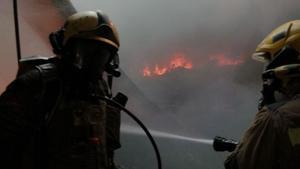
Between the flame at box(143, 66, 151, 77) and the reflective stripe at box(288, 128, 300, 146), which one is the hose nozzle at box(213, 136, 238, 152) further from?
the flame at box(143, 66, 151, 77)

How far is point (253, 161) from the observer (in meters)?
1.71

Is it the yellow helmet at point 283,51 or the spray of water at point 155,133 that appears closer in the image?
the yellow helmet at point 283,51

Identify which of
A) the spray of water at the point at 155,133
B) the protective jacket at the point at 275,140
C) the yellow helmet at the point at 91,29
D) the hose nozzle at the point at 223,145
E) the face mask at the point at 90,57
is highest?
the yellow helmet at the point at 91,29

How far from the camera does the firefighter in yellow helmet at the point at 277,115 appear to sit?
5.49 ft

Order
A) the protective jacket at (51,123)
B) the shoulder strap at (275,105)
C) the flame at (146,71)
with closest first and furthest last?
the protective jacket at (51,123) → the shoulder strap at (275,105) → the flame at (146,71)

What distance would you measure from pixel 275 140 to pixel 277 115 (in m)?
0.10

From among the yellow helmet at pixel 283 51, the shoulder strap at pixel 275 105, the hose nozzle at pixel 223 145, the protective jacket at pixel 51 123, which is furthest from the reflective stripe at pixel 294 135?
the protective jacket at pixel 51 123

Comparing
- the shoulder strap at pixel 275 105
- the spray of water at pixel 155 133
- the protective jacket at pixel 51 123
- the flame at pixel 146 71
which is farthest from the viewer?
the flame at pixel 146 71

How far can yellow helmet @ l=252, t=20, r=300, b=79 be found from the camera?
180 cm

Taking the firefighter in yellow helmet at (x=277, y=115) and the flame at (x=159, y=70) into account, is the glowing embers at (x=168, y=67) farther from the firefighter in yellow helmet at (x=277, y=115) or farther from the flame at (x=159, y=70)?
the firefighter in yellow helmet at (x=277, y=115)

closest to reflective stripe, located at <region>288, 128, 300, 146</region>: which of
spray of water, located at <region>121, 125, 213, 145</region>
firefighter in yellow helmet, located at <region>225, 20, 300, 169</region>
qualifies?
firefighter in yellow helmet, located at <region>225, 20, 300, 169</region>

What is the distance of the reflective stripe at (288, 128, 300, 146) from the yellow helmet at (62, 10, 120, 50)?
32.8 inches

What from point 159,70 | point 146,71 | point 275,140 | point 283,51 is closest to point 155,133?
point 146,71

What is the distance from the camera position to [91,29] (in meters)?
1.83
